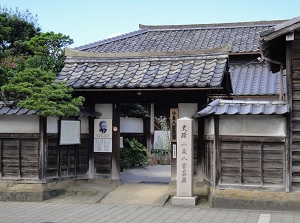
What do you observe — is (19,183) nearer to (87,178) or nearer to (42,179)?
(42,179)

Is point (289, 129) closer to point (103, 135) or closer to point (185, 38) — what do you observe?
point (103, 135)

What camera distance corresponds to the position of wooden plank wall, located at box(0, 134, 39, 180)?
510 inches

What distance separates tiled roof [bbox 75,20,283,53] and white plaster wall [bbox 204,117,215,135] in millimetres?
8709

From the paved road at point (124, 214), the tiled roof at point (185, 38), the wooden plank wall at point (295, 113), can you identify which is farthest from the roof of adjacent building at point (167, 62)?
the paved road at point (124, 214)

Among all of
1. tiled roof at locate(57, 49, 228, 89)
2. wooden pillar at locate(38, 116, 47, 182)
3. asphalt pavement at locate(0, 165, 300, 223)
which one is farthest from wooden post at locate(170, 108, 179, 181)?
wooden pillar at locate(38, 116, 47, 182)

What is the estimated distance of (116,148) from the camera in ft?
49.2

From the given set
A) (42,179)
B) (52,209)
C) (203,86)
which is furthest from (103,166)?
(203,86)

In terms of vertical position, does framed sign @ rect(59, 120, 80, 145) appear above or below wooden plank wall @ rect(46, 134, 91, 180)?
above

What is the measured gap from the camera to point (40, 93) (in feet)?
40.9

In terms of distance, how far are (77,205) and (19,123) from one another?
3.16m

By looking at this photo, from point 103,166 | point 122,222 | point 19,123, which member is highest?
point 19,123

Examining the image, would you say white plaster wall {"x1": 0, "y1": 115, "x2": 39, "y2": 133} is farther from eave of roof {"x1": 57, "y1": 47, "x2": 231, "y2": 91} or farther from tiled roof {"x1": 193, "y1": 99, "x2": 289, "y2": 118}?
tiled roof {"x1": 193, "y1": 99, "x2": 289, "y2": 118}

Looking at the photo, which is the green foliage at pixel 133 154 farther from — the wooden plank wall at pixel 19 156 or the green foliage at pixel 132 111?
the wooden plank wall at pixel 19 156

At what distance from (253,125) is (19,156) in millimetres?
7099
